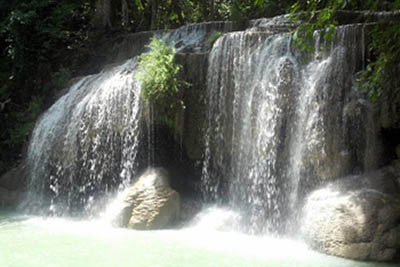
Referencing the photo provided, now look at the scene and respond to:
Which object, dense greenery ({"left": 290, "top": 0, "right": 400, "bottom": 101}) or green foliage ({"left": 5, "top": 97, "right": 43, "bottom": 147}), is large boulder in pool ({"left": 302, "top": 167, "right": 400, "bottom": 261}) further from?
green foliage ({"left": 5, "top": 97, "right": 43, "bottom": 147})

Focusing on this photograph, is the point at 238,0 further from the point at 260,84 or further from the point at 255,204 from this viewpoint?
the point at 255,204

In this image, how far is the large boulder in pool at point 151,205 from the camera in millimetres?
8117

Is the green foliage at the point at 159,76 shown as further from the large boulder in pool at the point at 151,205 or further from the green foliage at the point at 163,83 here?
the large boulder in pool at the point at 151,205

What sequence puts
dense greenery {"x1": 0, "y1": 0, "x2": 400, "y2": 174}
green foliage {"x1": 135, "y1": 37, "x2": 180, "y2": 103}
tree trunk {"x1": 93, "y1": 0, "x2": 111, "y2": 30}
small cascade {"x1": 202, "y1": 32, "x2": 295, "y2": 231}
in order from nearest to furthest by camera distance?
small cascade {"x1": 202, "y1": 32, "x2": 295, "y2": 231} < green foliage {"x1": 135, "y1": 37, "x2": 180, "y2": 103} < dense greenery {"x1": 0, "y1": 0, "x2": 400, "y2": 174} < tree trunk {"x1": 93, "y1": 0, "x2": 111, "y2": 30}

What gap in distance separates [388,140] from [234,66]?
10.9ft

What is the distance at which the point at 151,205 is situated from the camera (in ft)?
27.0

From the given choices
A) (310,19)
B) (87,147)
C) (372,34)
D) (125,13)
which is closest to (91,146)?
(87,147)

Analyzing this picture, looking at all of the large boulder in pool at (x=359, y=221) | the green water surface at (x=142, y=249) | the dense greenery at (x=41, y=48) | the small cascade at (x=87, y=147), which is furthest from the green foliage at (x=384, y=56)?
the small cascade at (x=87, y=147)

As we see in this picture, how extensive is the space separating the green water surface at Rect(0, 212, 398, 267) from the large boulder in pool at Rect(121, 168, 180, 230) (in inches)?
10.7

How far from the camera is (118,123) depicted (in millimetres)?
9594

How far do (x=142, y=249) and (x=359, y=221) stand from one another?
10.4 ft

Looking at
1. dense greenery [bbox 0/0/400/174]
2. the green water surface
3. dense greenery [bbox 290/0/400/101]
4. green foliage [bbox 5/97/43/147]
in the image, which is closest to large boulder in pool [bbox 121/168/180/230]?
the green water surface

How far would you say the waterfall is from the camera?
24.2ft

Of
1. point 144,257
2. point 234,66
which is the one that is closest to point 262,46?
point 234,66
